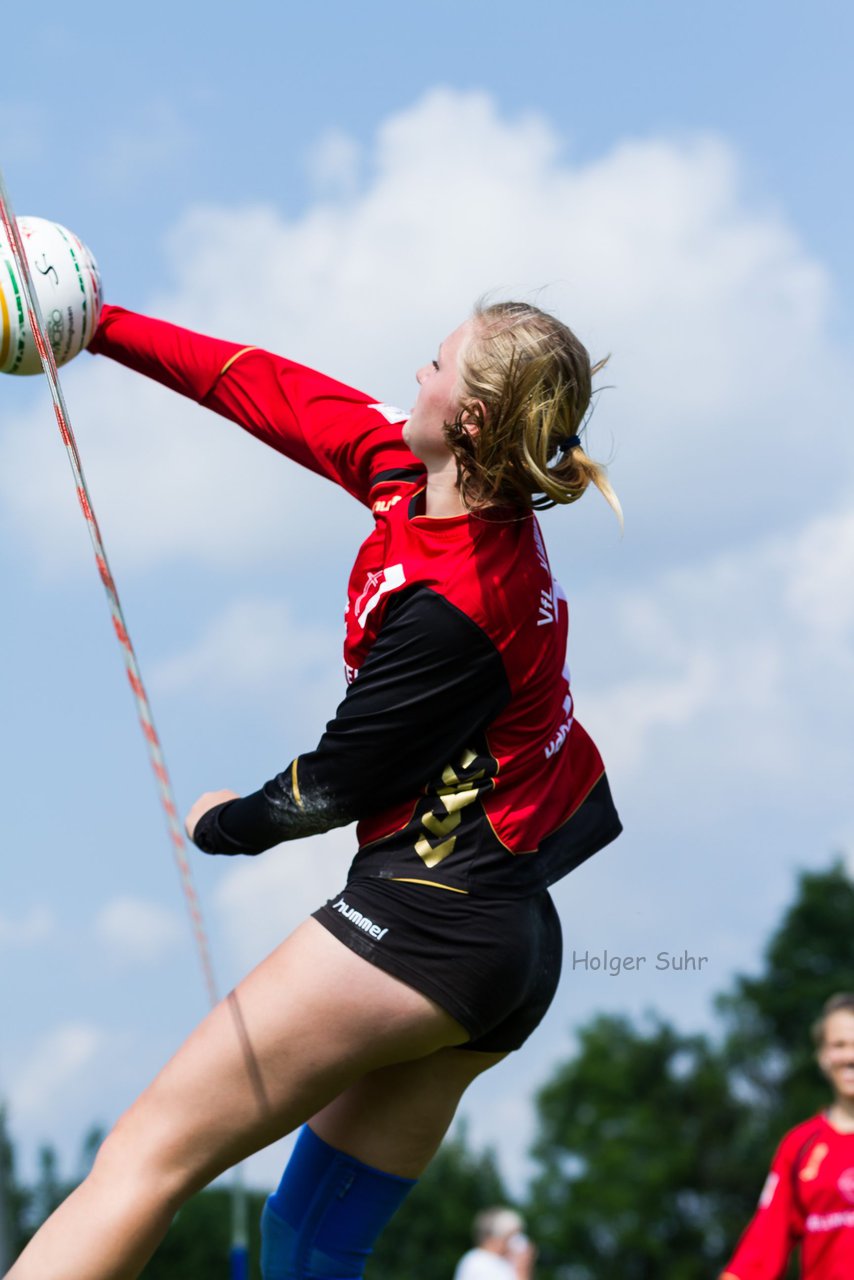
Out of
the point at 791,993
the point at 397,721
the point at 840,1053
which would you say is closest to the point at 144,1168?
the point at 397,721

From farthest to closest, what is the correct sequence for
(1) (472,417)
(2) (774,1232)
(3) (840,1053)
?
(3) (840,1053)
(2) (774,1232)
(1) (472,417)

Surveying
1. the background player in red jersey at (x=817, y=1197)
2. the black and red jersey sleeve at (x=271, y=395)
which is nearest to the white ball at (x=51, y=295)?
the black and red jersey sleeve at (x=271, y=395)

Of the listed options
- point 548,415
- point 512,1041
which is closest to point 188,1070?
point 512,1041

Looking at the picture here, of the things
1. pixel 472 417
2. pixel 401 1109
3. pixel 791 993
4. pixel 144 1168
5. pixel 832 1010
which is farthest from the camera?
pixel 791 993

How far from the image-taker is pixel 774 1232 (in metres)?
5.61

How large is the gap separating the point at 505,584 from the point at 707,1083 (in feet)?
157

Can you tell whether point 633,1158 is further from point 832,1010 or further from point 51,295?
point 51,295

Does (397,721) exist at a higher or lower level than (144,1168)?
higher

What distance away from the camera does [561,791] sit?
3.39 meters

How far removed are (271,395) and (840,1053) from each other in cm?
323

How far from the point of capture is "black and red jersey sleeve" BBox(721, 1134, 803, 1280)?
552 centimetres

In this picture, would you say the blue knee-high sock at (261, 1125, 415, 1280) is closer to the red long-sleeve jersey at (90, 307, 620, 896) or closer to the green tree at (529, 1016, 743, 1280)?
the red long-sleeve jersey at (90, 307, 620, 896)

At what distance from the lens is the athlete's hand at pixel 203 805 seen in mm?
3389

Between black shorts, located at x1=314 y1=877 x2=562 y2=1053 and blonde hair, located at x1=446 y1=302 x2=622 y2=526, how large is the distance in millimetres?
740
